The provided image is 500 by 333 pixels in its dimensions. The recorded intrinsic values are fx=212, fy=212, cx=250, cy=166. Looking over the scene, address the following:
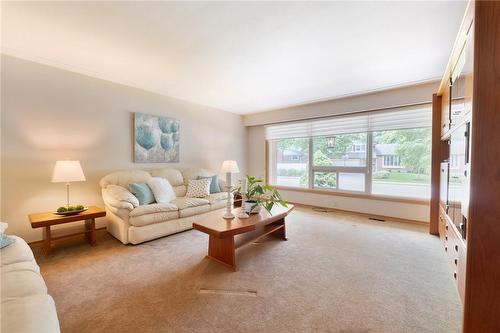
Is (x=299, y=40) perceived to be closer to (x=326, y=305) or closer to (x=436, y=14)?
(x=436, y=14)

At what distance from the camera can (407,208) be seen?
3.84m

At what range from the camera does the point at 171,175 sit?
401 centimetres

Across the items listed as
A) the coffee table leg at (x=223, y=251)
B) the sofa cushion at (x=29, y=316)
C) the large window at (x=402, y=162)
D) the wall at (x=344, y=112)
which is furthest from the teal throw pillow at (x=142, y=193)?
the large window at (x=402, y=162)

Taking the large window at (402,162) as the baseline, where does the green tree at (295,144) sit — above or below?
above

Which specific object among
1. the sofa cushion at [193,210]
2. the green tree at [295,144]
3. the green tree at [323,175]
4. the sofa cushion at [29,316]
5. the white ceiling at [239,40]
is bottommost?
the sofa cushion at [193,210]

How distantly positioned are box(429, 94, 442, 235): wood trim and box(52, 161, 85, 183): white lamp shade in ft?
16.2

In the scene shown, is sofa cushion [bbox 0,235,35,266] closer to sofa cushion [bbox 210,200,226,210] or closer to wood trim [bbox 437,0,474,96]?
sofa cushion [bbox 210,200,226,210]

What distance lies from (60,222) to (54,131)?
134cm

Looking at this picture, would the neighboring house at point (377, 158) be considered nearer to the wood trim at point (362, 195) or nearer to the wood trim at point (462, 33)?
the wood trim at point (362, 195)

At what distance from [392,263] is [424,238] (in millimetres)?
1178

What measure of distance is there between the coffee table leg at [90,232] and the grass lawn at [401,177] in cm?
482

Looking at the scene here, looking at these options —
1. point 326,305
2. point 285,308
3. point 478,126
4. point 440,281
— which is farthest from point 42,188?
point 440,281

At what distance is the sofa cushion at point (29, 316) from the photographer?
2.85ft

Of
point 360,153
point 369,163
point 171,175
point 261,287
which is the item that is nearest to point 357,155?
point 360,153
